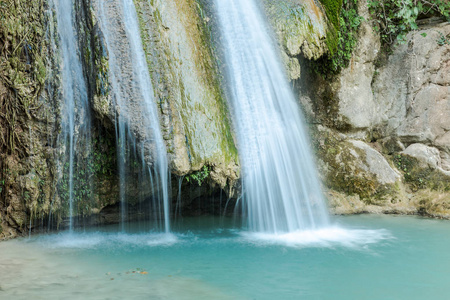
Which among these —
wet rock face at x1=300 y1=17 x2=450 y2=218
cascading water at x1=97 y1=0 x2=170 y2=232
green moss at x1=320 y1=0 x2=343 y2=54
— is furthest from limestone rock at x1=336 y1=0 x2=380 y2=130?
cascading water at x1=97 y1=0 x2=170 y2=232

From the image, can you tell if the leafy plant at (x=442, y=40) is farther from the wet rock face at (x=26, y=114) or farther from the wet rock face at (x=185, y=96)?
the wet rock face at (x=26, y=114)

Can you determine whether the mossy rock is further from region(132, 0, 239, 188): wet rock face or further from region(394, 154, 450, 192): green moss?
region(132, 0, 239, 188): wet rock face

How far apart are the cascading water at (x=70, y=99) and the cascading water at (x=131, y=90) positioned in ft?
2.03

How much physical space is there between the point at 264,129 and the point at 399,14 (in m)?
4.13

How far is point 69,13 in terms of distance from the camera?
20.6ft

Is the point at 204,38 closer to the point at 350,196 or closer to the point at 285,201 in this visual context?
the point at 285,201

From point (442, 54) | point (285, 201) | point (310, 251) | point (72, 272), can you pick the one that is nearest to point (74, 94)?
point (72, 272)

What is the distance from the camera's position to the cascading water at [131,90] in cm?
579

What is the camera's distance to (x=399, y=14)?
28.9ft

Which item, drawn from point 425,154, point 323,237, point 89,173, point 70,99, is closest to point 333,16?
point 425,154

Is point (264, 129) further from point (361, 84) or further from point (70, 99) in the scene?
point (361, 84)

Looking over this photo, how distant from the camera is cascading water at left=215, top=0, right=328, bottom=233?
651cm

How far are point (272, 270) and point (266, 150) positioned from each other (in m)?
2.10

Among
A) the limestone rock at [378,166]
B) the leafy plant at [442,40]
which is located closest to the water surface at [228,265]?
the limestone rock at [378,166]
